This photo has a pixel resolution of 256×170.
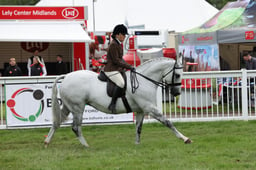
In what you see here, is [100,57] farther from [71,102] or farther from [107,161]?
[107,161]

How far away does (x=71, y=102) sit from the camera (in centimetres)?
1043

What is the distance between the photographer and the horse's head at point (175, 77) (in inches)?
407

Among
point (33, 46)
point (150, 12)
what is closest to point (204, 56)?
point (33, 46)

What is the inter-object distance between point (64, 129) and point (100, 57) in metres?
12.8

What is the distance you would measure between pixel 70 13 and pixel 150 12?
361 inches

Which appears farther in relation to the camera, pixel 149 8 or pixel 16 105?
pixel 149 8

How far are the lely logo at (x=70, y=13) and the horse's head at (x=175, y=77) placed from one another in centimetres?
1318

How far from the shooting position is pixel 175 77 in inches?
408

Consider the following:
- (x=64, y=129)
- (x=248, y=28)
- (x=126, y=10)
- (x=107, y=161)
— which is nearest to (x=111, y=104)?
(x=107, y=161)

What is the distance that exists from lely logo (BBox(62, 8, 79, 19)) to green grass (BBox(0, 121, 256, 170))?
34.9ft

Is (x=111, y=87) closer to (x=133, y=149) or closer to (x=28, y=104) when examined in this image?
(x=133, y=149)

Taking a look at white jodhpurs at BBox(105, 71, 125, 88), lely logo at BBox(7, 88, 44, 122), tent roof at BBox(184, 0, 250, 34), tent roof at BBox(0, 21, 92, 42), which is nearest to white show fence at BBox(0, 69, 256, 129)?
lely logo at BBox(7, 88, 44, 122)

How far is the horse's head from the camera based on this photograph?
10.3 meters

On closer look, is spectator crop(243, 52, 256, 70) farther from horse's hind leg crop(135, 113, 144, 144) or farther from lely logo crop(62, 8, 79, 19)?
lely logo crop(62, 8, 79, 19)
